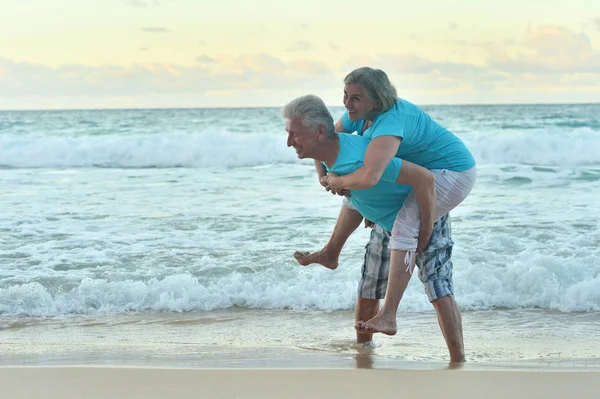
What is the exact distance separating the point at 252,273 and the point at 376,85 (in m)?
3.56

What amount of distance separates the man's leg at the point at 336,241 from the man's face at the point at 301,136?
31.1 inches

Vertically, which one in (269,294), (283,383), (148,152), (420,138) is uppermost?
(420,138)

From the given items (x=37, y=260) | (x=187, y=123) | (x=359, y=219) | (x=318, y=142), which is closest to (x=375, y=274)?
(x=359, y=219)

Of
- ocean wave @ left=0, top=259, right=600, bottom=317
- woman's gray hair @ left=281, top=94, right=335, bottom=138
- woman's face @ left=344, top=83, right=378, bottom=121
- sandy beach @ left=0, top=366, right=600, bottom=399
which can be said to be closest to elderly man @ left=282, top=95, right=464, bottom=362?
woman's gray hair @ left=281, top=94, right=335, bottom=138

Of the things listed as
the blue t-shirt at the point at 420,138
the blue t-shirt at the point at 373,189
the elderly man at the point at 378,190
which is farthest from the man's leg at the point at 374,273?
the blue t-shirt at the point at 420,138

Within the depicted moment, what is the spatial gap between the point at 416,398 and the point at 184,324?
109 inches

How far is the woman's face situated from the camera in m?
3.52

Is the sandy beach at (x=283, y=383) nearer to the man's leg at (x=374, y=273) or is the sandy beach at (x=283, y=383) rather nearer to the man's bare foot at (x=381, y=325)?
the man's bare foot at (x=381, y=325)

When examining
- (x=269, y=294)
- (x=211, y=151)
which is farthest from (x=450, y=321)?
(x=211, y=151)

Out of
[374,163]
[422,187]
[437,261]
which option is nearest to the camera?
[374,163]

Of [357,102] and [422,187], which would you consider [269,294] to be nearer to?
[422,187]

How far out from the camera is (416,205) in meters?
3.72

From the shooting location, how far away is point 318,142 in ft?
11.6

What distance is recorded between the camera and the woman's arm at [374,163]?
11.0 ft
